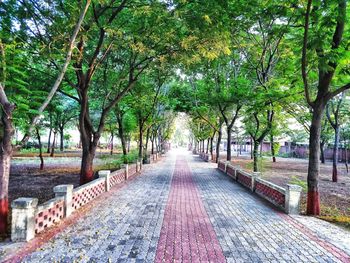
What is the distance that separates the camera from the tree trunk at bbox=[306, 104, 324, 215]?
292 inches

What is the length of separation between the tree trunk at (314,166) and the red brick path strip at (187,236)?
3.26 meters

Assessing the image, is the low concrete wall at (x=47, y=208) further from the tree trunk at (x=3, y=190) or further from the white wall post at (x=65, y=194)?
the tree trunk at (x=3, y=190)

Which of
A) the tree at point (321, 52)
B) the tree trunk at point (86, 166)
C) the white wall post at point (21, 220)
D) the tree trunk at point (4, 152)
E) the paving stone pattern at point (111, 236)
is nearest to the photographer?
the paving stone pattern at point (111, 236)

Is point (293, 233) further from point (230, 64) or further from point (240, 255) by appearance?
point (230, 64)

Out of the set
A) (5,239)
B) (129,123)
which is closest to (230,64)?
(129,123)

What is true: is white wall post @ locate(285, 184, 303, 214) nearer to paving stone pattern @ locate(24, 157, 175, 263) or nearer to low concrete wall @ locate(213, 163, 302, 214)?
low concrete wall @ locate(213, 163, 302, 214)

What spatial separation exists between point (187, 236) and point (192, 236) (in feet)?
0.37

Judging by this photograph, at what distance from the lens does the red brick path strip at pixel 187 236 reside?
14.5 ft

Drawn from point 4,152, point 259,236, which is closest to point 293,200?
point 259,236

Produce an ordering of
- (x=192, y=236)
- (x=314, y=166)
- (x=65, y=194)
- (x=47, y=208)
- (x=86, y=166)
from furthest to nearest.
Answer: (x=86, y=166) → (x=314, y=166) → (x=65, y=194) → (x=47, y=208) → (x=192, y=236)

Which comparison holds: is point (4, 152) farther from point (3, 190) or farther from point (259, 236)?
point (259, 236)

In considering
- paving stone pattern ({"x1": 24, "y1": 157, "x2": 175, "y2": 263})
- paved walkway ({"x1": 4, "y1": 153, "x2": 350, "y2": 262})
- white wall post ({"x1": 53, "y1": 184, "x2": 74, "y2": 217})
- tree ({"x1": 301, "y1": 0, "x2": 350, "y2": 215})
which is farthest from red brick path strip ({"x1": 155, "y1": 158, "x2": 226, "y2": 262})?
tree ({"x1": 301, "y1": 0, "x2": 350, "y2": 215})

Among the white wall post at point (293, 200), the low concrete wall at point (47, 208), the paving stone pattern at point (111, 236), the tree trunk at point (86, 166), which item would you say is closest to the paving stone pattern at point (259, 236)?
the white wall post at point (293, 200)

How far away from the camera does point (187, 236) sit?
5.36 m
